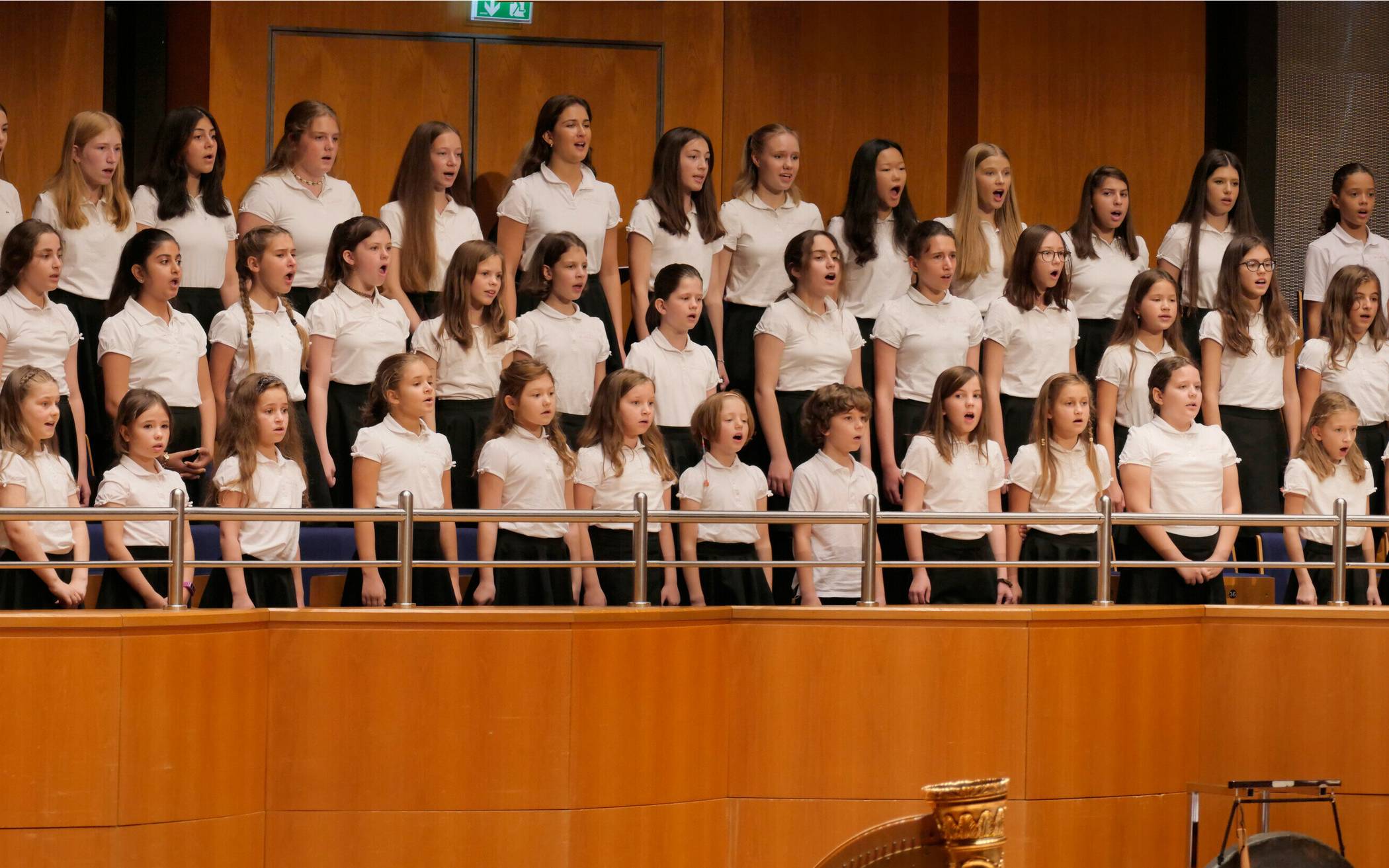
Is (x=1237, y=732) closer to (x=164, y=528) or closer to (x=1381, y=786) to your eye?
(x=1381, y=786)

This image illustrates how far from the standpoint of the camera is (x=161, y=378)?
22.7ft

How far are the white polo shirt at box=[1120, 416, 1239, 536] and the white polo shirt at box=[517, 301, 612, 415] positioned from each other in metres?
2.08

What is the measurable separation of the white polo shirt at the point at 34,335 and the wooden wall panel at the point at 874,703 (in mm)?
2746

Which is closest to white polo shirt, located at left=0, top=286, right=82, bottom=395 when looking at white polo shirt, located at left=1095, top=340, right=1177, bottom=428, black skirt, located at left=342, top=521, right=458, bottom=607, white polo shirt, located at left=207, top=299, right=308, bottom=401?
white polo shirt, located at left=207, top=299, right=308, bottom=401

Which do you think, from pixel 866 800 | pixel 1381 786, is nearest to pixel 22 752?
pixel 866 800

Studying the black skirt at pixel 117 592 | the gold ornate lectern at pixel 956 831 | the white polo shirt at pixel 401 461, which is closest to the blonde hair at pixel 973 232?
the white polo shirt at pixel 401 461

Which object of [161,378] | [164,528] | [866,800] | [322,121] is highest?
[322,121]

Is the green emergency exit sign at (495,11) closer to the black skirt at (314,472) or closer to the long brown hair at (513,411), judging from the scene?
the black skirt at (314,472)

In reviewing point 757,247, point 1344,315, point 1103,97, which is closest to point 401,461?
point 757,247

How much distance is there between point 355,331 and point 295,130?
1.19m

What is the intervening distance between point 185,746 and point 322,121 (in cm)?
310

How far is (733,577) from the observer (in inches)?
273

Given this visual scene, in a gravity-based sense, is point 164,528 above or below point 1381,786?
above

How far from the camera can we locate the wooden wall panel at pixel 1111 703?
21.1 ft
